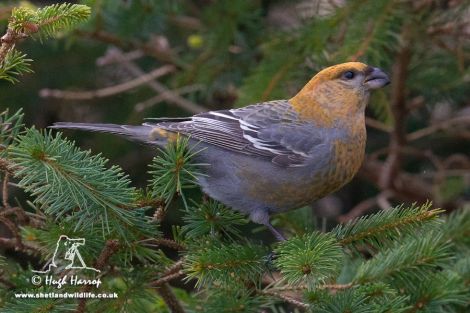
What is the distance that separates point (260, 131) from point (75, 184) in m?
1.33

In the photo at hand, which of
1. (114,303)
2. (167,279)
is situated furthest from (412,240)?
(114,303)

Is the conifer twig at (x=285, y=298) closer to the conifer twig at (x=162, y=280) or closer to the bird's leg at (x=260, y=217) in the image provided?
the conifer twig at (x=162, y=280)

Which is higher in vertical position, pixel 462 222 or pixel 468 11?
pixel 468 11

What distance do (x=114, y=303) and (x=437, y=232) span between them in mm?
1312

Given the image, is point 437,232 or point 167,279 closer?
point 167,279

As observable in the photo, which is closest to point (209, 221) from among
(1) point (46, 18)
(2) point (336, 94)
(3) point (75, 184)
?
(3) point (75, 184)

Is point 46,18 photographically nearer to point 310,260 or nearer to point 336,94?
point 310,260

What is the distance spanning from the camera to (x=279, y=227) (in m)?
3.56

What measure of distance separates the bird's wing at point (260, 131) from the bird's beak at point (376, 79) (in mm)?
341

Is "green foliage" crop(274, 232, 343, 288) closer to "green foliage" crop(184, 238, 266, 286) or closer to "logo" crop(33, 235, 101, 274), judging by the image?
"green foliage" crop(184, 238, 266, 286)

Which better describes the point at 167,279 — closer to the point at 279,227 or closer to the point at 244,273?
the point at 244,273

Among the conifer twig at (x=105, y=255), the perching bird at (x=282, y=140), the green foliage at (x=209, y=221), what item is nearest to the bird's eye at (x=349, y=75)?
the perching bird at (x=282, y=140)

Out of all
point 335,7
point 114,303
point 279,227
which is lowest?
point 279,227

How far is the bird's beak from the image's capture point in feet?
11.7
